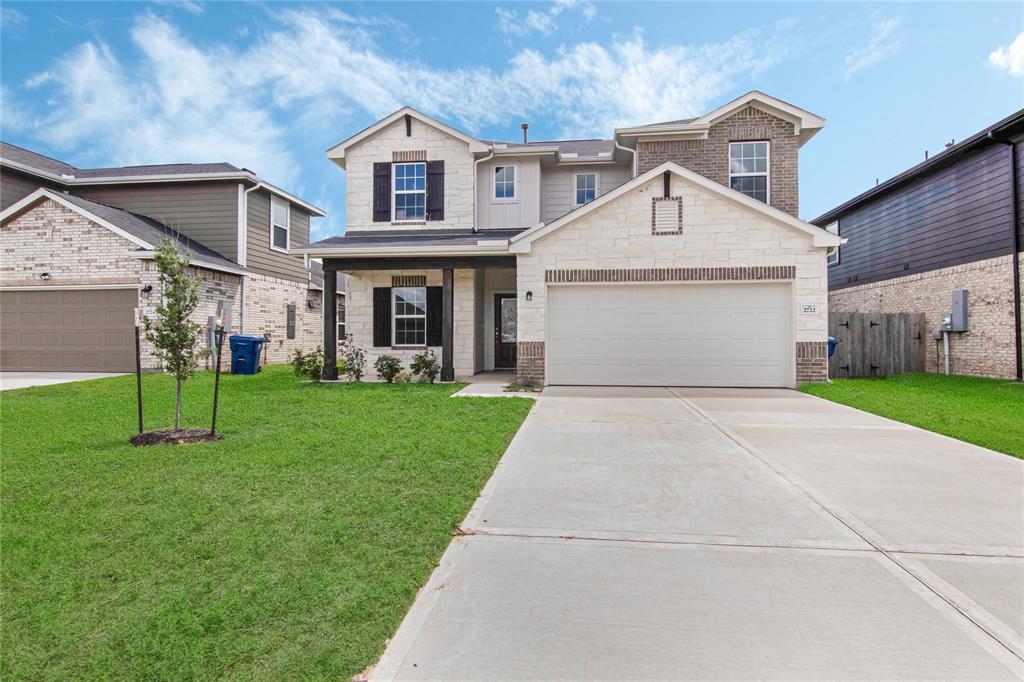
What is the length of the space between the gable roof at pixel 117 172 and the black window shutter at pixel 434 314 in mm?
7780

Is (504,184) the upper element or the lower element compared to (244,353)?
upper

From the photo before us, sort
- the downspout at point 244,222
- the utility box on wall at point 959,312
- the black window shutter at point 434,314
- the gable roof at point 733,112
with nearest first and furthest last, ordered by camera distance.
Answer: the gable roof at point 733,112 < the utility box on wall at point 959,312 < the black window shutter at point 434,314 < the downspout at point 244,222

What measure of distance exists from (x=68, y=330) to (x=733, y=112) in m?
19.1

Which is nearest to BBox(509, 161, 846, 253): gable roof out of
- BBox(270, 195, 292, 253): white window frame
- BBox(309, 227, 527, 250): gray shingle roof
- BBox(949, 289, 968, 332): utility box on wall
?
BBox(309, 227, 527, 250): gray shingle roof

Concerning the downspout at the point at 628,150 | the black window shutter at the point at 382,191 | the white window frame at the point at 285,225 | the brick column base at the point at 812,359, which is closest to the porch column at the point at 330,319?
the black window shutter at the point at 382,191

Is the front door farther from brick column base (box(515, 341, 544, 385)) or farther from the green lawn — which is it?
the green lawn

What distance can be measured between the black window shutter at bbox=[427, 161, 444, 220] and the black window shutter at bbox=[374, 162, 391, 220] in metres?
1.12

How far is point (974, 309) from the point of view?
13438 millimetres

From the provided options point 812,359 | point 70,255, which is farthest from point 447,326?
point 70,255

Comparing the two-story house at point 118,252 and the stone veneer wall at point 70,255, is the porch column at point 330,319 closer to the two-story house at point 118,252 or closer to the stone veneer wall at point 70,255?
the two-story house at point 118,252

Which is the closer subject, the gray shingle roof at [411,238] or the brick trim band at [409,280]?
the gray shingle roof at [411,238]

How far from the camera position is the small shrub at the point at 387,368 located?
1279cm

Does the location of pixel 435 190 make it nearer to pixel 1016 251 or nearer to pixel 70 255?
pixel 70 255

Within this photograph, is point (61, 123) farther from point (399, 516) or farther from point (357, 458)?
point (399, 516)
